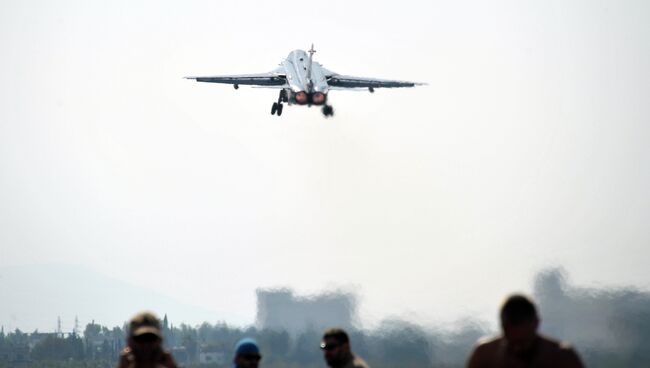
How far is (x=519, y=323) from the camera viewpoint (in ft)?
35.6

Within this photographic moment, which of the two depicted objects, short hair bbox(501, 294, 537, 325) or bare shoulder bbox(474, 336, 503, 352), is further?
bare shoulder bbox(474, 336, 503, 352)

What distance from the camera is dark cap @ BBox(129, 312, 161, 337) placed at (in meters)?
12.7

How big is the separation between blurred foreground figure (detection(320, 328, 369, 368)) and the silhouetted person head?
11.5 feet

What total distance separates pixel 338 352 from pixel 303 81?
182 ft

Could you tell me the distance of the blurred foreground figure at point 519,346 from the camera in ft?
35.1

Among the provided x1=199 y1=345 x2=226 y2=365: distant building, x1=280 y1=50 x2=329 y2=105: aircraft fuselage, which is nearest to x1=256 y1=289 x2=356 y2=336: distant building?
x1=199 y1=345 x2=226 y2=365: distant building

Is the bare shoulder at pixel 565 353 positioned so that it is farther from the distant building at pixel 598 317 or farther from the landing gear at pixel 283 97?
the landing gear at pixel 283 97

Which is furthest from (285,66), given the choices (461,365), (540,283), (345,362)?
(345,362)

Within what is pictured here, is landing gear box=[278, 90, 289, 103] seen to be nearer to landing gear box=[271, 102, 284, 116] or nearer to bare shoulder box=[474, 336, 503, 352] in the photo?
landing gear box=[271, 102, 284, 116]

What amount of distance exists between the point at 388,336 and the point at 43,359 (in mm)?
23502

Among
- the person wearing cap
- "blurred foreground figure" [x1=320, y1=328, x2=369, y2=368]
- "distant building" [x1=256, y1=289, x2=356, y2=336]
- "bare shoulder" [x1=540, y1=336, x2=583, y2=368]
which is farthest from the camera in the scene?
"distant building" [x1=256, y1=289, x2=356, y2=336]

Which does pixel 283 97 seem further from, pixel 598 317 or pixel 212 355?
pixel 598 317

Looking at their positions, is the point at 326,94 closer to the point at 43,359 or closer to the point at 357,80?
the point at 357,80

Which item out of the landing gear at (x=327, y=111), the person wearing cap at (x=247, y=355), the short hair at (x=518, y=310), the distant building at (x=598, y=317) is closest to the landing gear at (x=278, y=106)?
the landing gear at (x=327, y=111)
